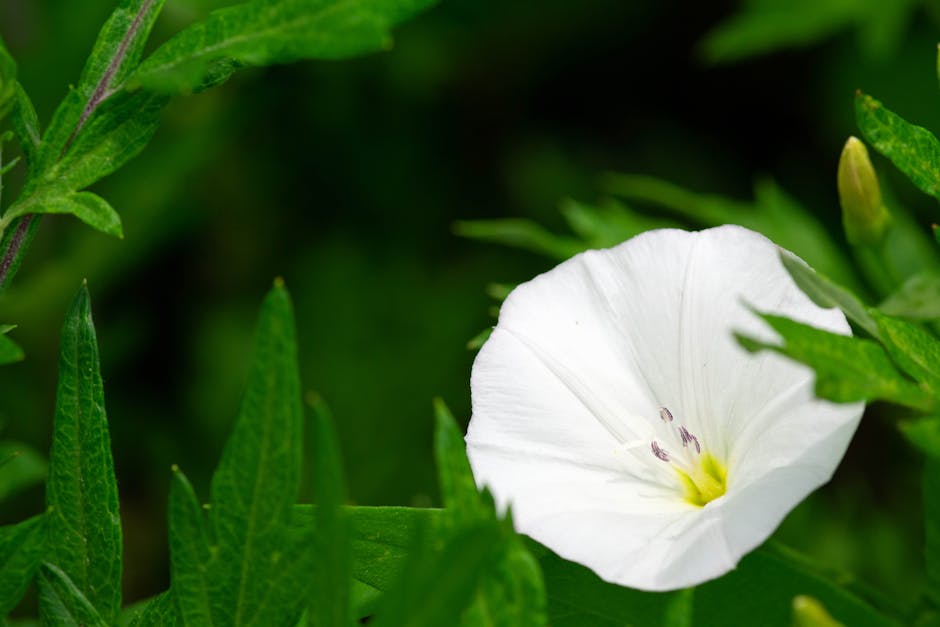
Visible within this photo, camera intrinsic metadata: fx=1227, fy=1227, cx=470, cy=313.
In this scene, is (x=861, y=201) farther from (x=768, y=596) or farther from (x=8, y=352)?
(x=8, y=352)

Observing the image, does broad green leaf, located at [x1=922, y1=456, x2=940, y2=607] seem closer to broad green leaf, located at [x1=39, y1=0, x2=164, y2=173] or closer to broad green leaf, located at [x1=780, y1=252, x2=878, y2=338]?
broad green leaf, located at [x1=780, y1=252, x2=878, y2=338]

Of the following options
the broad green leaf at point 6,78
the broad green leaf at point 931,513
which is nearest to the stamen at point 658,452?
the broad green leaf at point 931,513

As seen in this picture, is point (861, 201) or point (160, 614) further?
point (861, 201)

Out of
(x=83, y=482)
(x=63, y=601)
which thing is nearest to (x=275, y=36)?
(x=83, y=482)

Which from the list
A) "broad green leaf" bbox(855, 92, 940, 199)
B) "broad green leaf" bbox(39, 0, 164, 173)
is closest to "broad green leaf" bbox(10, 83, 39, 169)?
"broad green leaf" bbox(39, 0, 164, 173)

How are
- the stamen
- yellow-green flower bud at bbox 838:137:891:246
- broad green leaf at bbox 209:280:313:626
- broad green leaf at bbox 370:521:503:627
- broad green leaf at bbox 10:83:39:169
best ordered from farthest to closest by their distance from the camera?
yellow-green flower bud at bbox 838:137:891:246, the stamen, broad green leaf at bbox 10:83:39:169, broad green leaf at bbox 209:280:313:626, broad green leaf at bbox 370:521:503:627

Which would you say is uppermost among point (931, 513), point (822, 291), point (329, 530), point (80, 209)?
point (80, 209)

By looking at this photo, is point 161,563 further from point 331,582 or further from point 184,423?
point 331,582
